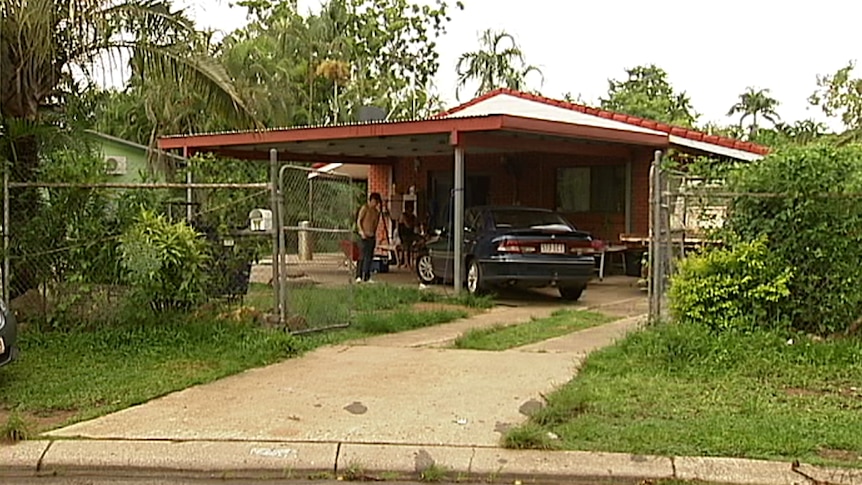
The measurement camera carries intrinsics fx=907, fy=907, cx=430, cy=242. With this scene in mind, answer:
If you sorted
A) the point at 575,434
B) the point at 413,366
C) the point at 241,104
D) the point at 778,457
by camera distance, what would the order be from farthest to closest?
the point at 241,104, the point at 413,366, the point at 575,434, the point at 778,457

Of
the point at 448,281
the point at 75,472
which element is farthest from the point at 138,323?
the point at 448,281

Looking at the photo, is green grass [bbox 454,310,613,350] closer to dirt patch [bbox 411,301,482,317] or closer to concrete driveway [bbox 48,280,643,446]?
concrete driveway [bbox 48,280,643,446]

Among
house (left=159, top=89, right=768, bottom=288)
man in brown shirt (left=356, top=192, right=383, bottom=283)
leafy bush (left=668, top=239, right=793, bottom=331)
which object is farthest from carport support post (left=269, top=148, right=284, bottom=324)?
man in brown shirt (left=356, top=192, right=383, bottom=283)

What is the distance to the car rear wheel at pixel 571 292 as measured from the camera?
46.5 ft

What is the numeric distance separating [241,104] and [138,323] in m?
2.93

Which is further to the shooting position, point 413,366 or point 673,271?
point 673,271

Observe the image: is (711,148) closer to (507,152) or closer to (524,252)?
(507,152)

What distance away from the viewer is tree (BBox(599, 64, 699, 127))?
43.7m

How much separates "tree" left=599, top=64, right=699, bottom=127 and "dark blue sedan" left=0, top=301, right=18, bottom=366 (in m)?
35.4

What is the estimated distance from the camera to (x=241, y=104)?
1073cm

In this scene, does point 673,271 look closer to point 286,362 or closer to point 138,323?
point 286,362

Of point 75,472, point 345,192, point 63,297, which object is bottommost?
point 75,472

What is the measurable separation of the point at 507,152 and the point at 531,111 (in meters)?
1.68

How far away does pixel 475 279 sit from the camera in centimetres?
1420
